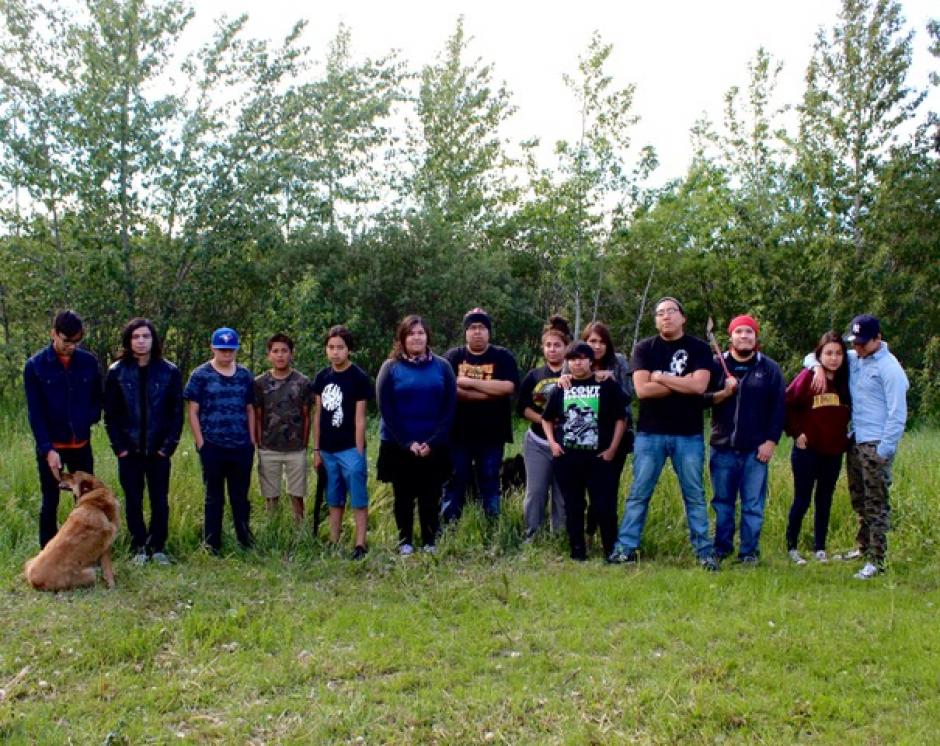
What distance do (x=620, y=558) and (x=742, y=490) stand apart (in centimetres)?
107

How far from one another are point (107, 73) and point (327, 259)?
459cm

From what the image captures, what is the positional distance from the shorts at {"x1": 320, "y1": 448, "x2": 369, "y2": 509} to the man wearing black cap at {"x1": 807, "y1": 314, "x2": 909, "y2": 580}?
3.66 metres

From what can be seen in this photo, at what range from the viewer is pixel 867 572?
5.95m

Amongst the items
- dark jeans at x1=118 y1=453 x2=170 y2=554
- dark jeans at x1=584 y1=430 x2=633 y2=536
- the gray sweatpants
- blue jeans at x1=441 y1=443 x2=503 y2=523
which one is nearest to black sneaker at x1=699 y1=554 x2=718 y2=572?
dark jeans at x1=584 y1=430 x2=633 y2=536

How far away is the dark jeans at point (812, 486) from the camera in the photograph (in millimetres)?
6512

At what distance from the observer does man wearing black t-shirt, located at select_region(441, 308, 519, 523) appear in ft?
22.1

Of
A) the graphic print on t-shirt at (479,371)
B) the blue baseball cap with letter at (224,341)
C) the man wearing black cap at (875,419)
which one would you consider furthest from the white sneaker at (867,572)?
the blue baseball cap with letter at (224,341)

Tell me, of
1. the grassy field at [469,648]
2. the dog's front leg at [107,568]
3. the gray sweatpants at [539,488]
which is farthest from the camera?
the gray sweatpants at [539,488]

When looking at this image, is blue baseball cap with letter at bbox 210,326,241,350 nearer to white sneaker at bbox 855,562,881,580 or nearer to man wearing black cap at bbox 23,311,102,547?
man wearing black cap at bbox 23,311,102,547

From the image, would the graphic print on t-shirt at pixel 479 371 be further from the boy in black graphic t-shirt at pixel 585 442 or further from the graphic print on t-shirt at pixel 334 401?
the graphic print on t-shirt at pixel 334 401

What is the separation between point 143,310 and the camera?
13203 millimetres

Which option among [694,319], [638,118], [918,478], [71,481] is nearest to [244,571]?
[71,481]

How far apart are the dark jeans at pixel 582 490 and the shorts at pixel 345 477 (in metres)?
1.50

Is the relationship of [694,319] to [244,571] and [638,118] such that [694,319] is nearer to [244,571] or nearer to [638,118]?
[638,118]
